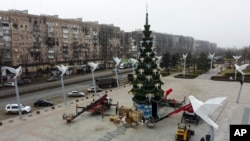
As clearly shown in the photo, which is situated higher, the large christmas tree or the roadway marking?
the large christmas tree

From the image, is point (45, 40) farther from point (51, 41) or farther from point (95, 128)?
point (95, 128)

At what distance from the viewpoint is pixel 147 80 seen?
21.9 meters

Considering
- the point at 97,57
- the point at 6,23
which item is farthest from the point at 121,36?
the point at 6,23

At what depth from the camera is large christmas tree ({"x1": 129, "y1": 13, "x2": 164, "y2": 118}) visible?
71.7 feet

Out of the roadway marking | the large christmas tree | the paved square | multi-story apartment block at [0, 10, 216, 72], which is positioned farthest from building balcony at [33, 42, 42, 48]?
the roadway marking

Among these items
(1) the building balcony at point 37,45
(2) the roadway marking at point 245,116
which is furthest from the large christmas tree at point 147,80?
(1) the building balcony at point 37,45

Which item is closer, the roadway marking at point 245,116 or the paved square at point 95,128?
the paved square at point 95,128

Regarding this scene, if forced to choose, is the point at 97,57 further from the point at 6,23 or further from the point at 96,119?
the point at 96,119

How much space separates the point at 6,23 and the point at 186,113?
1829 inches

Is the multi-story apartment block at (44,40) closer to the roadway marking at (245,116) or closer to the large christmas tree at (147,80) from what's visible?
the large christmas tree at (147,80)

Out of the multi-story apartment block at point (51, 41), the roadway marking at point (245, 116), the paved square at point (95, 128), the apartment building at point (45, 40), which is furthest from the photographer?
the multi-story apartment block at point (51, 41)

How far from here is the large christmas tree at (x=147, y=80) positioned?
2184 centimetres

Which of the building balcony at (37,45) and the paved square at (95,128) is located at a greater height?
the building balcony at (37,45)

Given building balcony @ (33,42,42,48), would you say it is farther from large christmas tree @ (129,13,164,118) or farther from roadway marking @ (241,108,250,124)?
roadway marking @ (241,108,250,124)
